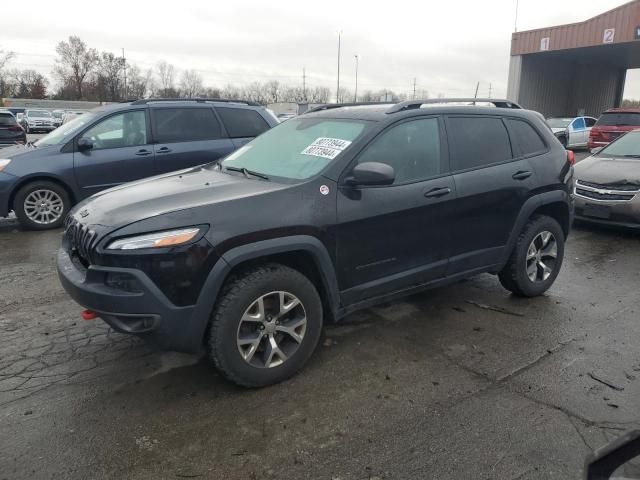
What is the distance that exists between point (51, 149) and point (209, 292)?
5.72 m

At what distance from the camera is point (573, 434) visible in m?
2.71

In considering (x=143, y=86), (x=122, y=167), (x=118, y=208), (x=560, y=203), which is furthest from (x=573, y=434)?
(x=143, y=86)

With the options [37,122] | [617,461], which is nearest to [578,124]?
[617,461]

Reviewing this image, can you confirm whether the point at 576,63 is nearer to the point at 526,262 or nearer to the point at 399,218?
the point at 526,262

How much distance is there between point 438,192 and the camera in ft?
12.4

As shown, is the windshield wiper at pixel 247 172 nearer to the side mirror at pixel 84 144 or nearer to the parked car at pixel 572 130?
the side mirror at pixel 84 144

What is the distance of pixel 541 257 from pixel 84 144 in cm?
620

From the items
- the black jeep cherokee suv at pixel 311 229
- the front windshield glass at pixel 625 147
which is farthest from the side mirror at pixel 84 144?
the front windshield glass at pixel 625 147

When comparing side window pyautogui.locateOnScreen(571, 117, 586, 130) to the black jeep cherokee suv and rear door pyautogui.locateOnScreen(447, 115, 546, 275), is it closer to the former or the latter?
the black jeep cherokee suv

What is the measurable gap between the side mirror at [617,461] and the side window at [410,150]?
234 cm

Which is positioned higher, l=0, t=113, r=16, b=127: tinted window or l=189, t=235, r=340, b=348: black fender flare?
l=0, t=113, r=16, b=127: tinted window

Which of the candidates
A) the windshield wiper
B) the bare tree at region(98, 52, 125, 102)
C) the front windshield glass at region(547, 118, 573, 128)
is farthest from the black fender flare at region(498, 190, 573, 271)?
the bare tree at region(98, 52, 125, 102)

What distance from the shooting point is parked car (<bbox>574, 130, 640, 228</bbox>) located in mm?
6832

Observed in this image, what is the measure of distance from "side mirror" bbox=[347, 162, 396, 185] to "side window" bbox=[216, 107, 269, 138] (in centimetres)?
527
